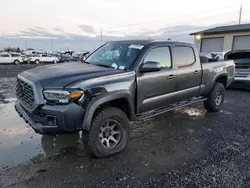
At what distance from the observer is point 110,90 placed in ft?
11.1

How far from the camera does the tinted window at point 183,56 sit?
4641 mm

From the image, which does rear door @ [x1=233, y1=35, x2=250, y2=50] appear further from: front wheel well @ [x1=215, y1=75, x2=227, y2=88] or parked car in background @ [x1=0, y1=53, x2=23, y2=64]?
parked car in background @ [x1=0, y1=53, x2=23, y2=64]

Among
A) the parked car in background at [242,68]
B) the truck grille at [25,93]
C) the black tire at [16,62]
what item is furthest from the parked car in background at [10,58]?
the truck grille at [25,93]

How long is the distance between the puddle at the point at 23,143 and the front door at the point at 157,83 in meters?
1.56

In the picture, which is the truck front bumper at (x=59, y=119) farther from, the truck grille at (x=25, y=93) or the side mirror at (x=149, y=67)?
the side mirror at (x=149, y=67)

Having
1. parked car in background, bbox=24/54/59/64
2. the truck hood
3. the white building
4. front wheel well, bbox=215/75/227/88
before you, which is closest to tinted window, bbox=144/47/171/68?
the truck hood

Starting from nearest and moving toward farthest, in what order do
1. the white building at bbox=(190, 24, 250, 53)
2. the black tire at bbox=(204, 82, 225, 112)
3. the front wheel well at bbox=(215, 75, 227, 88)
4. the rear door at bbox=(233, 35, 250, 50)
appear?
1. the black tire at bbox=(204, 82, 225, 112)
2. the front wheel well at bbox=(215, 75, 227, 88)
3. the rear door at bbox=(233, 35, 250, 50)
4. the white building at bbox=(190, 24, 250, 53)

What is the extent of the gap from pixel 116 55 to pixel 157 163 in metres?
2.14

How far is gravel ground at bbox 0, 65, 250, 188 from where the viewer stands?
115 inches

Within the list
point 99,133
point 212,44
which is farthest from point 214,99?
point 212,44

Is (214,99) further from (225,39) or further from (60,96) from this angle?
(225,39)

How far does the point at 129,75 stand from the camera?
12.0ft

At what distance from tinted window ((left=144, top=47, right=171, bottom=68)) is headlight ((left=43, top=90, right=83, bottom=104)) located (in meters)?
1.60

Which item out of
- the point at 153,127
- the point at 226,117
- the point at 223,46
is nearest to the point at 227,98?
the point at 226,117
